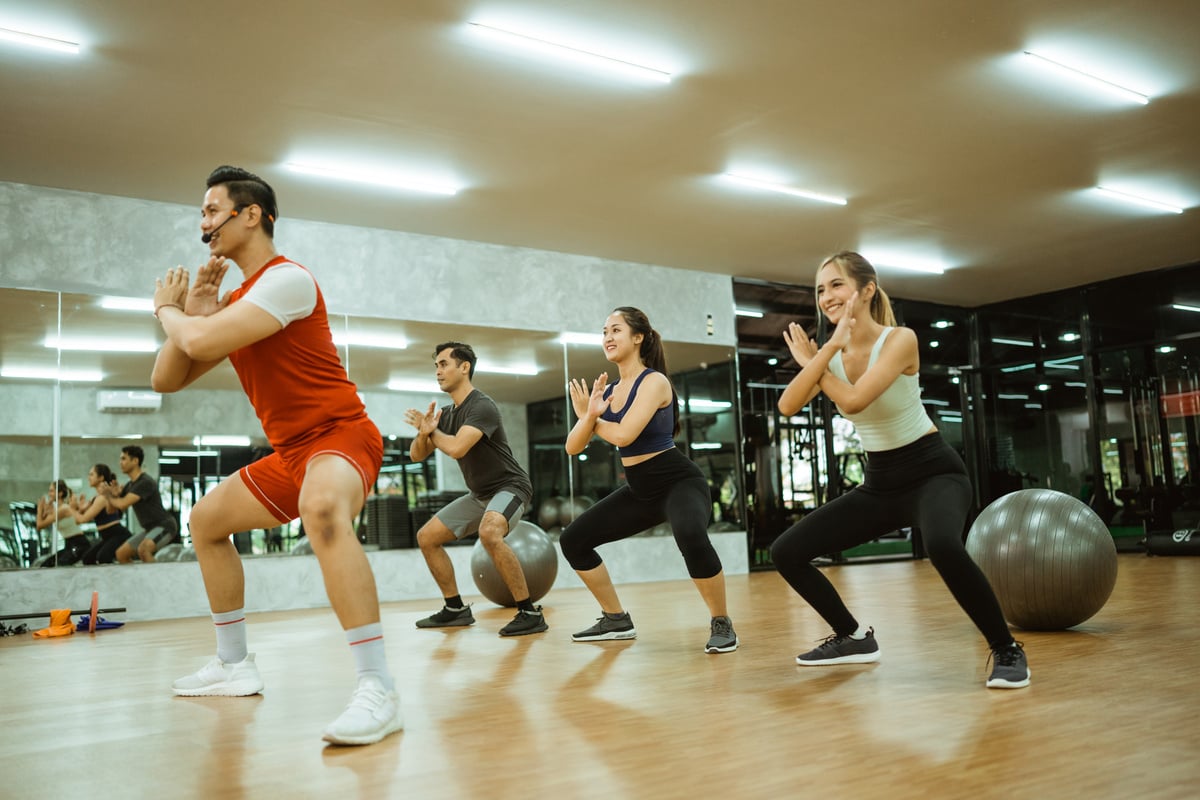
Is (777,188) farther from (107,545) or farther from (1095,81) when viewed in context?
(107,545)

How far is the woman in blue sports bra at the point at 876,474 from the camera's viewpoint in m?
2.78

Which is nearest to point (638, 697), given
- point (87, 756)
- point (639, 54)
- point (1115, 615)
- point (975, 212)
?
point (87, 756)

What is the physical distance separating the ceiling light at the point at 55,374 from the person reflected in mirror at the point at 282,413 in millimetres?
4849

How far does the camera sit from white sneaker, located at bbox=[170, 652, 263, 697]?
313cm

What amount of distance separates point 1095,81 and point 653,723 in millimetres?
5675

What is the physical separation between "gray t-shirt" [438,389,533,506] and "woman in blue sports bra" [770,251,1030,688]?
2087mm

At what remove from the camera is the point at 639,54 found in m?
5.61

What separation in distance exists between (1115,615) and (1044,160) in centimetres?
436

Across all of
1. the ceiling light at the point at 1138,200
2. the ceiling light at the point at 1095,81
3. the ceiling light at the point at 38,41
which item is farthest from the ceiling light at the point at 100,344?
the ceiling light at the point at 1138,200

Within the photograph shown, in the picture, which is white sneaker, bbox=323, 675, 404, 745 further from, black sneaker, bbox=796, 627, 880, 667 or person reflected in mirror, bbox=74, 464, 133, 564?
person reflected in mirror, bbox=74, 464, 133, 564

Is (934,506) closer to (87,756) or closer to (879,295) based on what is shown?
(879,295)

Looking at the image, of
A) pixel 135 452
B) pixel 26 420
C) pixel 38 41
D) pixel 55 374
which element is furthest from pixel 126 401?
pixel 38 41

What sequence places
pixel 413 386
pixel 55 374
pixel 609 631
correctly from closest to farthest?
1. pixel 609 631
2. pixel 55 374
3. pixel 413 386

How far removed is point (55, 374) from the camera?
7.07m
